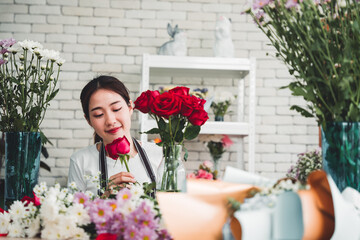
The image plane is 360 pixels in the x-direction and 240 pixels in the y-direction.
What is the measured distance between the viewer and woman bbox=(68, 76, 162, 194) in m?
1.56

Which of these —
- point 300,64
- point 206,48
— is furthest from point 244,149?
point 300,64

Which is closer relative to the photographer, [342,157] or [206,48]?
[342,157]

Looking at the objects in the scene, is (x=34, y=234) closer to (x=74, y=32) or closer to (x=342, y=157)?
(x=342, y=157)

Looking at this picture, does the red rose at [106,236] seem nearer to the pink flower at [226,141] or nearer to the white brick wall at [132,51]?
the pink flower at [226,141]

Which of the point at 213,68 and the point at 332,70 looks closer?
the point at 332,70

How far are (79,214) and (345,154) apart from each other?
51 cm

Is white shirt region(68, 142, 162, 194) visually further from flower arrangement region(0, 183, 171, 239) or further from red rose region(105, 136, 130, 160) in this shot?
flower arrangement region(0, 183, 171, 239)

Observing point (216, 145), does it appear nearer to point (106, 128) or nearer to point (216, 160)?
point (216, 160)

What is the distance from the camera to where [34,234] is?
28.1 inches

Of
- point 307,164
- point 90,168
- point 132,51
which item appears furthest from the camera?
point 132,51

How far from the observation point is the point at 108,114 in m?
1.55

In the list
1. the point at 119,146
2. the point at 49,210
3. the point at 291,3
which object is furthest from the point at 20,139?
the point at 291,3

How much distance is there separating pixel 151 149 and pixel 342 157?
4.59 ft

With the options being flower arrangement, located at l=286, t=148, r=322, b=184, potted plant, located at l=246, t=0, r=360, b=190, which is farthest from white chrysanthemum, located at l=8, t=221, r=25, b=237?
flower arrangement, located at l=286, t=148, r=322, b=184
